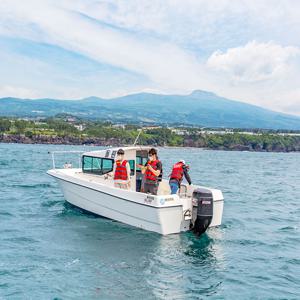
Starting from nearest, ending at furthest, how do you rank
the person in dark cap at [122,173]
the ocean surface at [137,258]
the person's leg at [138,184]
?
1. the ocean surface at [137,258]
2. the person in dark cap at [122,173]
3. the person's leg at [138,184]

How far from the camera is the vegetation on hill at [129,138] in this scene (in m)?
112

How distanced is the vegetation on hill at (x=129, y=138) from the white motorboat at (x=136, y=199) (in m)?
78.1

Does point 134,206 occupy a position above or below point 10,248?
above

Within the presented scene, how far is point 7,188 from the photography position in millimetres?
24594

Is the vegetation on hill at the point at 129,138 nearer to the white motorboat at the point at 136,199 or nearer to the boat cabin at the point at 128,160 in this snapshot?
the white motorboat at the point at 136,199

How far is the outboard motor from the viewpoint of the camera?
541 inches

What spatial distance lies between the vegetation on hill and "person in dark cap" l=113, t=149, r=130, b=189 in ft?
264

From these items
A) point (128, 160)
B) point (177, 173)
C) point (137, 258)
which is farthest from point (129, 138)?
point (137, 258)

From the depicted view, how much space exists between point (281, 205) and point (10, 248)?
48.2 ft

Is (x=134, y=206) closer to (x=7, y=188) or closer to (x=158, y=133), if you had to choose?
(x=7, y=188)

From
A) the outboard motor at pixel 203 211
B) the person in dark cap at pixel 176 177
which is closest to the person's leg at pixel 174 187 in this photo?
the person in dark cap at pixel 176 177

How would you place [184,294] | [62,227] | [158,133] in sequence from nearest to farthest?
[184,294], [62,227], [158,133]

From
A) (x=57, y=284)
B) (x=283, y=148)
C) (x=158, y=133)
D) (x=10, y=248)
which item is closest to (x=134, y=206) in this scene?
(x=10, y=248)

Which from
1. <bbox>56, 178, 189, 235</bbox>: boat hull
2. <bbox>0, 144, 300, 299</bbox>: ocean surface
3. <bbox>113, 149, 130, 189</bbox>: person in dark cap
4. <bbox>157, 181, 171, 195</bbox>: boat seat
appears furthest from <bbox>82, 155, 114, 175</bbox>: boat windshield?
<bbox>157, 181, 171, 195</bbox>: boat seat
